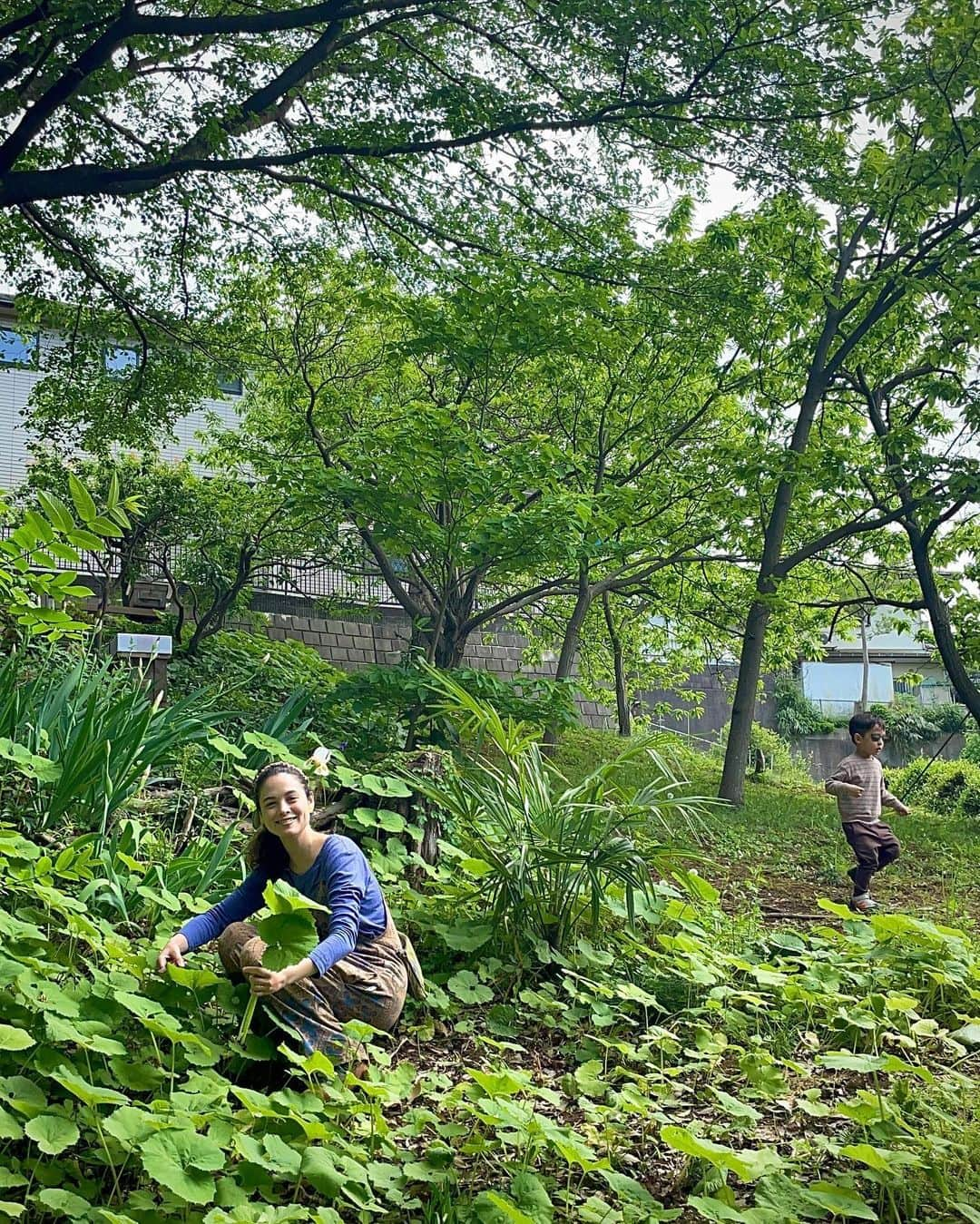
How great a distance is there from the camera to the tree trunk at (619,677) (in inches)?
540

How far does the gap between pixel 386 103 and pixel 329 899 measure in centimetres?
567

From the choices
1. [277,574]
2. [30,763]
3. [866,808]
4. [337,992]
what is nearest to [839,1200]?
[337,992]

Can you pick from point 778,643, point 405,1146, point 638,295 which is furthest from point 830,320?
point 405,1146

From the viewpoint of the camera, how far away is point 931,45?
24.2ft

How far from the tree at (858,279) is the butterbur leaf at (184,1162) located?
22.5ft

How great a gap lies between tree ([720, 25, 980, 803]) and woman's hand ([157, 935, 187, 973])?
634 centimetres

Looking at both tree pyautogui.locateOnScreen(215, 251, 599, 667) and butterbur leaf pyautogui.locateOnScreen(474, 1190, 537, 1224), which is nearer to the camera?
butterbur leaf pyautogui.locateOnScreen(474, 1190, 537, 1224)

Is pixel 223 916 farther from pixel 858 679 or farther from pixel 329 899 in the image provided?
pixel 858 679

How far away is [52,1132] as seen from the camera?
2164 mm

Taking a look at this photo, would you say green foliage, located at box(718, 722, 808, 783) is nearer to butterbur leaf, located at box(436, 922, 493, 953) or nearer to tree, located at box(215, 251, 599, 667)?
tree, located at box(215, 251, 599, 667)

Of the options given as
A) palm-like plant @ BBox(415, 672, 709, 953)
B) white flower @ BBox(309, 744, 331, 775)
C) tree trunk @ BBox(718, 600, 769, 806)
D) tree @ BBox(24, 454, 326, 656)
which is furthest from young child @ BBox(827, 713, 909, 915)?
tree @ BBox(24, 454, 326, 656)

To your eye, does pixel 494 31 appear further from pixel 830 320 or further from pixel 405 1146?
pixel 405 1146

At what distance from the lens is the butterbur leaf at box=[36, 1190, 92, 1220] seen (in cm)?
205

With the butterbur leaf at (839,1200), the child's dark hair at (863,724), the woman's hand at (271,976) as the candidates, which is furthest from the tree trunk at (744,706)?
the woman's hand at (271,976)
